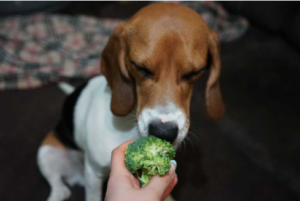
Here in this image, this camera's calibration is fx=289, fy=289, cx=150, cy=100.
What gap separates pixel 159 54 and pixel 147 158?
0.57 meters

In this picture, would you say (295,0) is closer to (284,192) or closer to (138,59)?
(284,192)

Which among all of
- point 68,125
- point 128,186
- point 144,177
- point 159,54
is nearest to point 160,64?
point 159,54

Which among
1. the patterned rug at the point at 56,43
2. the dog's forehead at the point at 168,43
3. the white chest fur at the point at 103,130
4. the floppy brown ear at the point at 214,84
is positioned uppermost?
the dog's forehead at the point at 168,43

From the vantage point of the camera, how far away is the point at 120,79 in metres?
1.69

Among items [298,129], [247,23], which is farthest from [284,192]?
[247,23]

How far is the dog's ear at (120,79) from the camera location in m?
1.66

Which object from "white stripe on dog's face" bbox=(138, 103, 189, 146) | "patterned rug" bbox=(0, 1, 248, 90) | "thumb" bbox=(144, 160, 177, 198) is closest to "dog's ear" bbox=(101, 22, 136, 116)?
"white stripe on dog's face" bbox=(138, 103, 189, 146)

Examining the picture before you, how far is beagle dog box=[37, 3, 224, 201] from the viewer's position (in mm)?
1467

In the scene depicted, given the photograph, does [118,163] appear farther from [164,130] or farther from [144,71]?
[144,71]

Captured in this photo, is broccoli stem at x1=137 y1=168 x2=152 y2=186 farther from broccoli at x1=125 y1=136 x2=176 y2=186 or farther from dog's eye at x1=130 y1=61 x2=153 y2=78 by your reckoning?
dog's eye at x1=130 y1=61 x2=153 y2=78

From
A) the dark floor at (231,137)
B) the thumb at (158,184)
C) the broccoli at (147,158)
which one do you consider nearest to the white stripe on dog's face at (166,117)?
the broccoli at (147,158)

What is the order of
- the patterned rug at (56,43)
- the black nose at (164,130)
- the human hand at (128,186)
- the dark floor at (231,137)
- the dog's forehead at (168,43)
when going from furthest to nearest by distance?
the patterned rug at (56,43) → the dark floor at (231,137) → the dog's forehead at (168,43) → the black nose at (164,130) → the human hand at (128,186)

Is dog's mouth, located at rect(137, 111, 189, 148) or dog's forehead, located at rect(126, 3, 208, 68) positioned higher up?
dog's forehead, located at rect(126, 3, 208, 68)

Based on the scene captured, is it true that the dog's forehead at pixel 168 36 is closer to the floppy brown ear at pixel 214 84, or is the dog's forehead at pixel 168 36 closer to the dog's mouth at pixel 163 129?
the floppy brown ear at pixel 214 84
